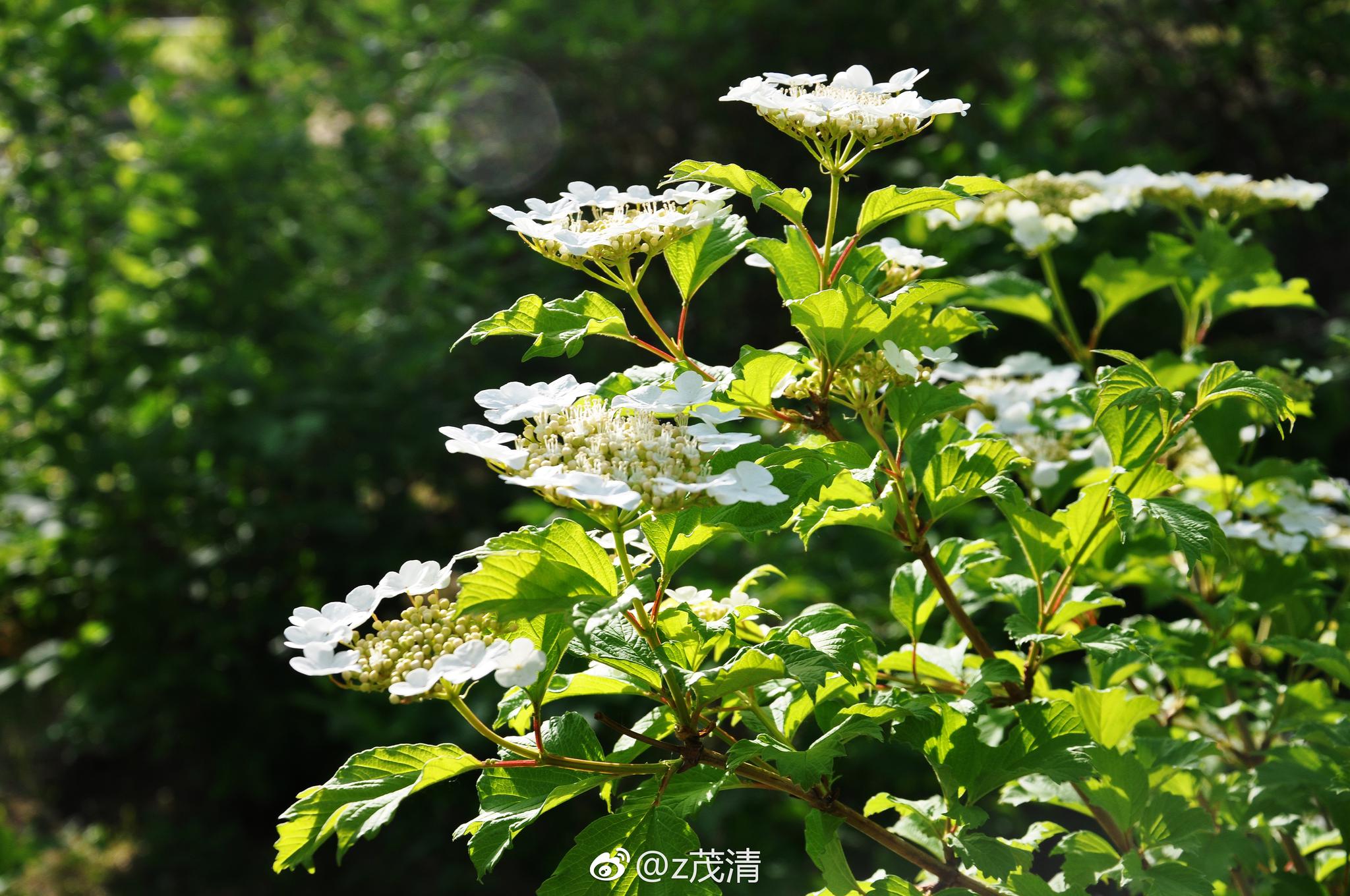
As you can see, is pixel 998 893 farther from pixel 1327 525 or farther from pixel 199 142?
pixel 199 142

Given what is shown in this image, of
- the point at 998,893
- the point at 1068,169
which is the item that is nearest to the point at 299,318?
the point at 1068,169

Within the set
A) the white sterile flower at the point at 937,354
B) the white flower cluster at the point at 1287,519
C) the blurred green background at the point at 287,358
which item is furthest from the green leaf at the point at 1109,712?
the blurred green background at the point at 287,358

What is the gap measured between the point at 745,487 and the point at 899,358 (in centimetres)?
20

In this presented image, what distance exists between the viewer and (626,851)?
65 centimetres

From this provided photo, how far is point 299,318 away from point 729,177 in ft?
7.30

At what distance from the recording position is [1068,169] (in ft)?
9.37

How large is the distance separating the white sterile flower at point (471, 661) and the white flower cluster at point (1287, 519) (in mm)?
664

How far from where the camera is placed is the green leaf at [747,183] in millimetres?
734

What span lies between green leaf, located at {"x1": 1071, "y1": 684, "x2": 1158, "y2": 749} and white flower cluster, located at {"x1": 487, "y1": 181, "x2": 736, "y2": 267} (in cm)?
48

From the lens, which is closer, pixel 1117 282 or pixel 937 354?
pixel 937 354

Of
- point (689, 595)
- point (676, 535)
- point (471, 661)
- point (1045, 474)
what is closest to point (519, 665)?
point (471, 661)

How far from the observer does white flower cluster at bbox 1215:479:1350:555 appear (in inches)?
39.2

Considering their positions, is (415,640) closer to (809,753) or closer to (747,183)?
(809,753)

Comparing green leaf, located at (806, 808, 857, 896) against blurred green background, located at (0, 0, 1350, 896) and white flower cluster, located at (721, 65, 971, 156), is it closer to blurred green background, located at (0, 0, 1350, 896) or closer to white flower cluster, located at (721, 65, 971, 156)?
white flower cluster, located at (721, 65, 971, 156)
